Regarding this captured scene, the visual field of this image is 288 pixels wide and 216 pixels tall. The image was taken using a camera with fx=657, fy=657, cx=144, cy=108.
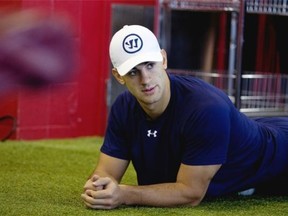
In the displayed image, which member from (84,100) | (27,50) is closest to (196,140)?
(27,50)

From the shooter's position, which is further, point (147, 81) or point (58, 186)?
point (58, 186)

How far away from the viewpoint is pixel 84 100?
146 inches

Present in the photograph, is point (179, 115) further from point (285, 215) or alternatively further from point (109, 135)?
point (285, 215)

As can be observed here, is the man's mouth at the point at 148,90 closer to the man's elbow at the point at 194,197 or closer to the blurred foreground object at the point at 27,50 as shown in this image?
the man's elbow at the point at 194,197

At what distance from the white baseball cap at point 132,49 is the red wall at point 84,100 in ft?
5.44

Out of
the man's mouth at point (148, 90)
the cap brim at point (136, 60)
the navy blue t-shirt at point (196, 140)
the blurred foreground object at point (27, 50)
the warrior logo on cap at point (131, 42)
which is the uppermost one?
the blurred foreground object at point (27, 50)

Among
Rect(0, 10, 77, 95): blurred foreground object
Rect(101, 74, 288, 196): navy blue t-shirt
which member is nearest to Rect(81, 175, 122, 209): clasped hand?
Rect(101, 74, 288, 196): navy blue t-shirt

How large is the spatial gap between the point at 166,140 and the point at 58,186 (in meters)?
0.62

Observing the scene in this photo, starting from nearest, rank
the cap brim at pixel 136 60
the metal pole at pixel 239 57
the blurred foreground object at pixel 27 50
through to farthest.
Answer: the blurred foreground object at pixel 27 50, the cap brim at pixel 136 60, the metal pole at pixel 239 57

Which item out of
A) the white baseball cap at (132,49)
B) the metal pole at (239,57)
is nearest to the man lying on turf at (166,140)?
the white baseball cap at (132,49)

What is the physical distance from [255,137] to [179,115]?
32cm

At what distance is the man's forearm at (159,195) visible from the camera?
1771mm

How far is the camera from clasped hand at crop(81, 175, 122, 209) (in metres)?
1.74

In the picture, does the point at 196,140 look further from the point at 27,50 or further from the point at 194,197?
the point at 27,50
